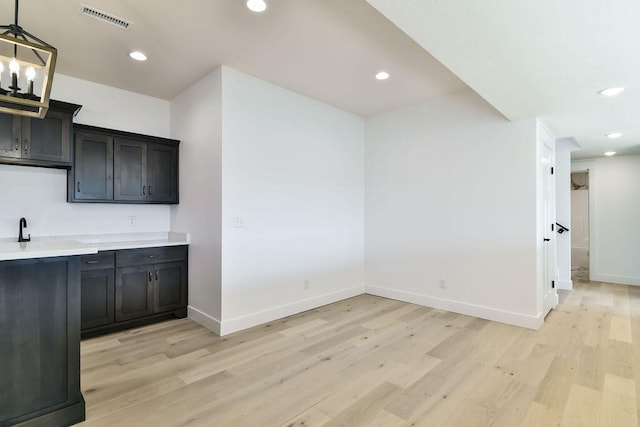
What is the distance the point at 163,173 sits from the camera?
4109mm

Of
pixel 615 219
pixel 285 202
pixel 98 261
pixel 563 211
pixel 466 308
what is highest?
pixel 285 202

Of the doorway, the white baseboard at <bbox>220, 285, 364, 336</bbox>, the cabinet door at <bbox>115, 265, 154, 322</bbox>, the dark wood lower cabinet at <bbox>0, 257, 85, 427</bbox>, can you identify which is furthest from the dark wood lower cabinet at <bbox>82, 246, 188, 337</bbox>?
the doorway

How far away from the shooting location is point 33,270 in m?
1.85

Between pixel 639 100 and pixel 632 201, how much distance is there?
3.69m

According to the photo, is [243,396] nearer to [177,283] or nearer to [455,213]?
[177,283]

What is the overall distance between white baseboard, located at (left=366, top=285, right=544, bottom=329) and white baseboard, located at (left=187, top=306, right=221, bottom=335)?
2.53 m

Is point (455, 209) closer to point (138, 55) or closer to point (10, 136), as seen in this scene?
point (138, 55)

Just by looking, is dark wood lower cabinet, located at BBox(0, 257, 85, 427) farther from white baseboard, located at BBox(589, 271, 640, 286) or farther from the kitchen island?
white baseboard, located at BBox(589, 271, 640, 286)

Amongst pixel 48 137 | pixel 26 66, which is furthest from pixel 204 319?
pixel 26 66

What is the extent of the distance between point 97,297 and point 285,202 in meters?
2.29

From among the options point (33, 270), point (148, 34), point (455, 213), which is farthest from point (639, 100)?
point (33, 270)

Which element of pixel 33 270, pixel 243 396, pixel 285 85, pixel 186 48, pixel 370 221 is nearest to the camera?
pixel 33 270

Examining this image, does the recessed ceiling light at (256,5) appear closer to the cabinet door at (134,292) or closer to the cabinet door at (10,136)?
the cabinet door at (10,136)

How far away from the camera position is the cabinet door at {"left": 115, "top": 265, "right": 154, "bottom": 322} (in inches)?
138
